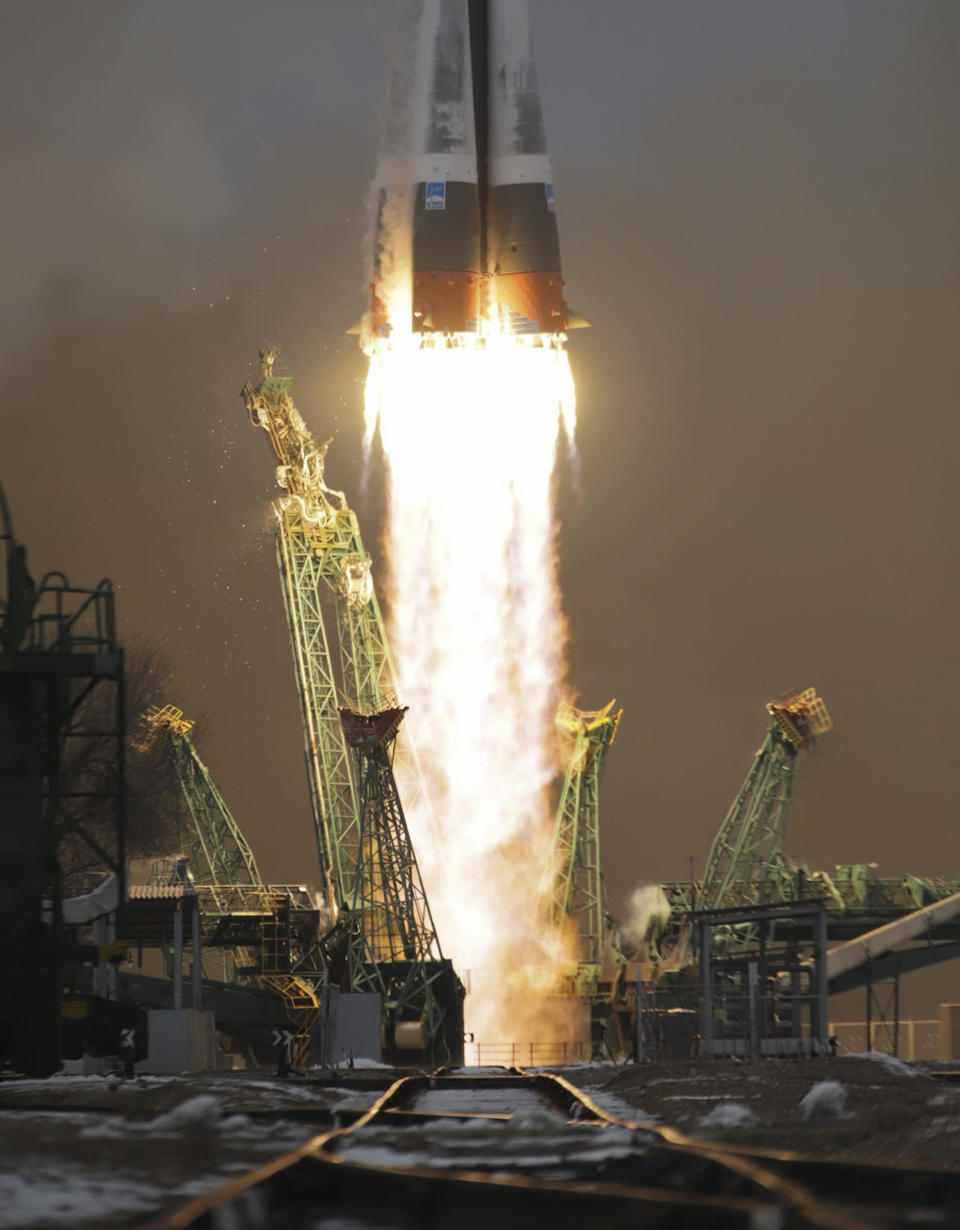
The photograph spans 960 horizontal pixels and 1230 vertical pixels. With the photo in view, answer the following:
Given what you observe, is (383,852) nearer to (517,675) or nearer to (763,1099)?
(517,675)

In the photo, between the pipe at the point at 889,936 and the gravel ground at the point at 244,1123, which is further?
the pipe at the point at 889,936

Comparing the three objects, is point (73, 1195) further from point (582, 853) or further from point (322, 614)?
point (582, 853)

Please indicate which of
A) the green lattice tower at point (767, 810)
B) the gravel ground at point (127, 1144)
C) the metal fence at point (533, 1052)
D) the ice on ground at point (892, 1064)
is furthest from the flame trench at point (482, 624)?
the gravel ground at point (127, 1144)

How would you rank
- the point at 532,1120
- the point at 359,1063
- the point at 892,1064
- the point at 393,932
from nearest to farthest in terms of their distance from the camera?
the point at 532,1120 → the point at 892,1064 → the point at 359,1063 → the point at 393,932

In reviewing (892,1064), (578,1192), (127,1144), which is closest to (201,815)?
(892,1064)

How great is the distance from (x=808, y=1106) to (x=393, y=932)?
52.6 metres

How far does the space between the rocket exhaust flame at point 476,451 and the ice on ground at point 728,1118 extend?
47139mm

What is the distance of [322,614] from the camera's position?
77.1m

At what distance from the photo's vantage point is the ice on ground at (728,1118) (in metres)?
16.1

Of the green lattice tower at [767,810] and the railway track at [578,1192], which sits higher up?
the green lattice tower at [767,810]

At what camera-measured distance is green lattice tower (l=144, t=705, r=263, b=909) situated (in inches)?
2972

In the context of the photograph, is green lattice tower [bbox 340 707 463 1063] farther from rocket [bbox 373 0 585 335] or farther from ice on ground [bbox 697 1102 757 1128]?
ice on ground [bbox 697 1102 757 1128]

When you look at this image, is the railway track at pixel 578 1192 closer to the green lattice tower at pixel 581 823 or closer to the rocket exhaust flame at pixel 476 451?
the rocket exhaust flame at pixel 476 451

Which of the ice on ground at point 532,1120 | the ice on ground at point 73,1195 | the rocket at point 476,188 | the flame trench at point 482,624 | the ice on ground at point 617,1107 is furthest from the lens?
the flame trench at point 482,624
